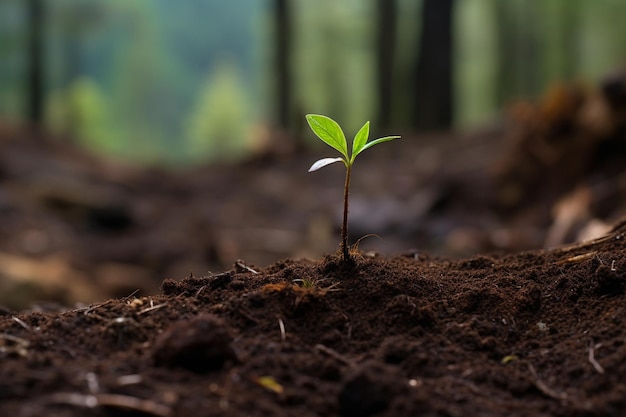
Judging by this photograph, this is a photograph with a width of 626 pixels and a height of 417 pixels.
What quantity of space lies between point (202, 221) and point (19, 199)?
2.74 meters

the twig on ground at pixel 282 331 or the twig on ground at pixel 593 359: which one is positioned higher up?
the twig on ground at pixel 282 331

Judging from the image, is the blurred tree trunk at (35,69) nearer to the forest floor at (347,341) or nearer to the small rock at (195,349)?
the forest floor at (347,341)

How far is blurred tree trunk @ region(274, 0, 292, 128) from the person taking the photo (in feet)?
54.6

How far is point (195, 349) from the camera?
4.38 feet

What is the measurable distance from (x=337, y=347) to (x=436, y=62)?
11.4 meters

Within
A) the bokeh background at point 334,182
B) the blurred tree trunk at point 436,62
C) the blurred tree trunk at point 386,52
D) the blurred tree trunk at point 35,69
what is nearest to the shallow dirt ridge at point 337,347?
the bokeh background at point 334,182

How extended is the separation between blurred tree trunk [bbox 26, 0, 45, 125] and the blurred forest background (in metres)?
0.04

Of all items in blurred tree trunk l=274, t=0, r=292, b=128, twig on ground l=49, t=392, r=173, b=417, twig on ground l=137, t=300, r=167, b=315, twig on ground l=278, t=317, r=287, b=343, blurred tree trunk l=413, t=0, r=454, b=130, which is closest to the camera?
twig on ground l=49, t=392, r=173, b=417

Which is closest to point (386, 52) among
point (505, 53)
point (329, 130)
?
point (505, 53)

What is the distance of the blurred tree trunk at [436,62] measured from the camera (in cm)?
1202

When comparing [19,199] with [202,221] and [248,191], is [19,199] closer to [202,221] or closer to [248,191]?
[202,221]

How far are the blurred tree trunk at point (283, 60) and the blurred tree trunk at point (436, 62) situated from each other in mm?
5117

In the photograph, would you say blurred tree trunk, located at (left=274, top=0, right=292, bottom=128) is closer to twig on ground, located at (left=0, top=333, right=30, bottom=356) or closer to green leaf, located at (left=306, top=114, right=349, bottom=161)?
green leaf, located at (left=306, top=114, right=349, bottom=161)

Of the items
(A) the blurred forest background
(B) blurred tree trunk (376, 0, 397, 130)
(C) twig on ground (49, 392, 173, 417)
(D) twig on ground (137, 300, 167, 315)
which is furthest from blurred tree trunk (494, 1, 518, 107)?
(C) twig on ground (49, 392, 173, 417)
